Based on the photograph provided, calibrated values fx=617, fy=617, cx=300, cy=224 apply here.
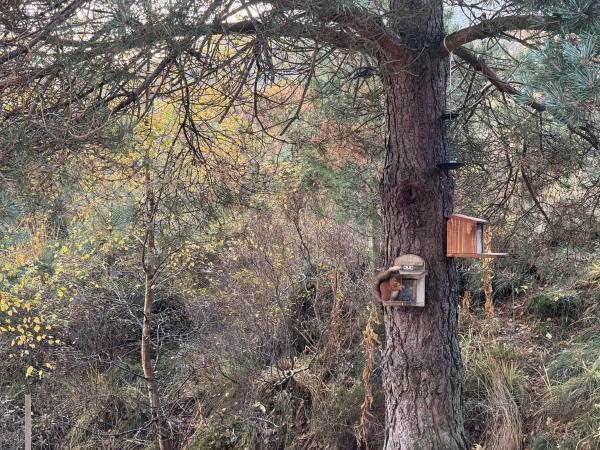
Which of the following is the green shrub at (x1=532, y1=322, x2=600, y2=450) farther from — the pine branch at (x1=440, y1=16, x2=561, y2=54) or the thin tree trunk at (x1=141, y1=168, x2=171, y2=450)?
the thin tree trunk at (x1=141, y1=168, x2=171, y2=450)

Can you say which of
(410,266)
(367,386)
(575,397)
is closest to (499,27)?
(410,266)

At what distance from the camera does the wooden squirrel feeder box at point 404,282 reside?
289cm

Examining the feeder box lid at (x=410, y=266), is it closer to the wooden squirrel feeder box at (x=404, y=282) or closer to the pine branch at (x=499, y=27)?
the wooden squirrel feeder box at (x=404, y=282)

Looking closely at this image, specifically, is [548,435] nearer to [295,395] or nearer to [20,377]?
[295,395]

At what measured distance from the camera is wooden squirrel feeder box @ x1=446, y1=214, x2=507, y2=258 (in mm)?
2865

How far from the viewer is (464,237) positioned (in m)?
2.88

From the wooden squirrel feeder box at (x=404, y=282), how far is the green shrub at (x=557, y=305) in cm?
252

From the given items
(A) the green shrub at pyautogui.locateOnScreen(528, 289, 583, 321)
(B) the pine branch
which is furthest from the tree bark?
(A) the green shrub at pyautogui.locateOnScreen(528, 289, 583, 321)

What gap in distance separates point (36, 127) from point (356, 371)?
10.3ft

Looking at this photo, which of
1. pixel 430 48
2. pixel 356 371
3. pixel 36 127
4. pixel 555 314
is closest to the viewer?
pixel 36 127

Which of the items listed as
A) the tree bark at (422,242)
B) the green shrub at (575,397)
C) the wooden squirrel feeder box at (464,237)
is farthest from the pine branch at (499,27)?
the green shrub at (575,397)

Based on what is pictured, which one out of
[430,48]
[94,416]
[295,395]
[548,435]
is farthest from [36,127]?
[94,416]

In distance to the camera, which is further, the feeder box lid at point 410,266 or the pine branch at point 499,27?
the feeder box lid at point 410,266

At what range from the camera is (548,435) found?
3924 mm
